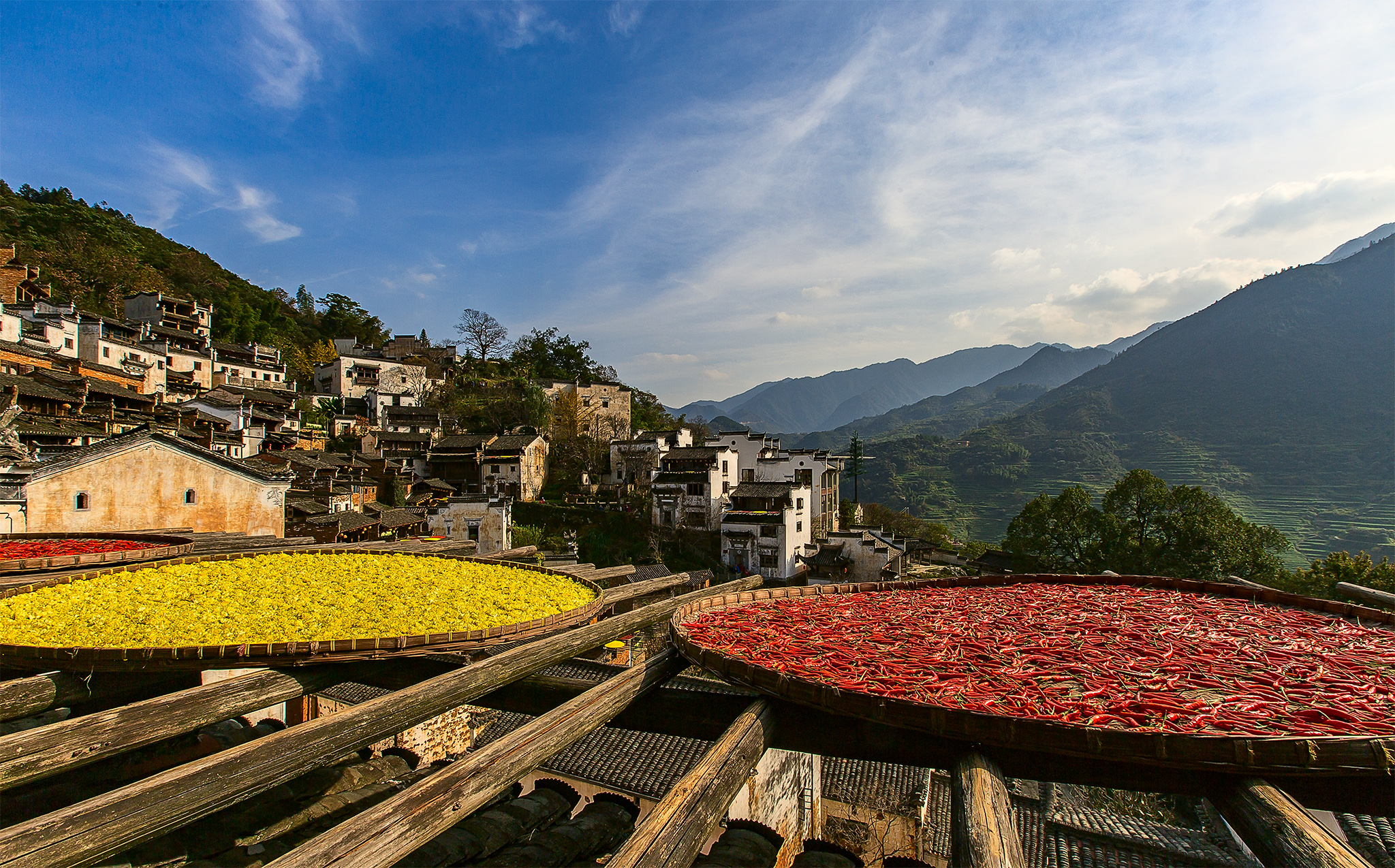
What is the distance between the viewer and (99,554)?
532 centimetres

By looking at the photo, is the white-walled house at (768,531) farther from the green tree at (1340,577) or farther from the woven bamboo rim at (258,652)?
the woven bamboo rim at (258,652)

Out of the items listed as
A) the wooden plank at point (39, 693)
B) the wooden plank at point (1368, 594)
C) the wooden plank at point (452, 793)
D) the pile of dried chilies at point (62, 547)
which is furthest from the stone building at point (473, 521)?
the wooden plank at point (1368, 594)

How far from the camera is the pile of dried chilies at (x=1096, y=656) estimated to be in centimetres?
237

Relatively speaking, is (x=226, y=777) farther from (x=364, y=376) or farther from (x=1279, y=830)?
(x=364, y=376)

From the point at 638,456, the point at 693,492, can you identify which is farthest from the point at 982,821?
the point at 638,456

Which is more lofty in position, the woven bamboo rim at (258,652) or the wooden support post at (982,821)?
the woven bamboo rim at (258,652)

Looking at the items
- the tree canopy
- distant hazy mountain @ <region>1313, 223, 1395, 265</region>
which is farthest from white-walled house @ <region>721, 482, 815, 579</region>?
distant hazy mountain @ <region>1313, 223, 1395, 265</region>

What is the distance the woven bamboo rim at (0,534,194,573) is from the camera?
16.0 feet

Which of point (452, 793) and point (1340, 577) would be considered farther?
point (1340, 577)

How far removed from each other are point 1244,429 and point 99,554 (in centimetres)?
11427

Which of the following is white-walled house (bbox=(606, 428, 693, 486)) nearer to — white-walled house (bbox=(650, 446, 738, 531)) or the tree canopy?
white-walled house (bbox=(650, 446, 738, 531))

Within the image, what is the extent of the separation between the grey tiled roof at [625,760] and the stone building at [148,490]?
6.64 metres

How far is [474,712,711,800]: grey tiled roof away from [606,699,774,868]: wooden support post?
10.9 meters

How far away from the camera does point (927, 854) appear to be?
43.1 feet
